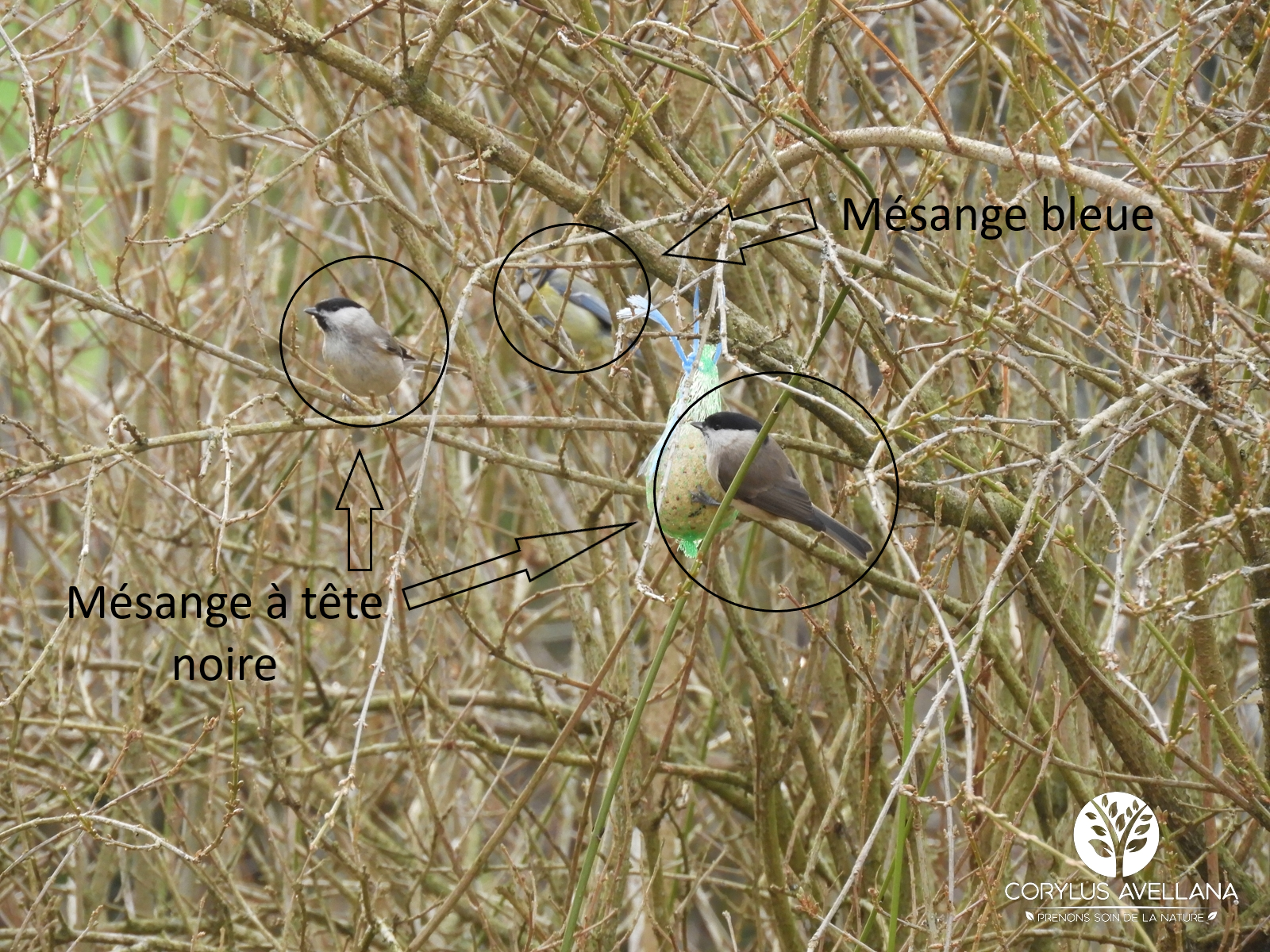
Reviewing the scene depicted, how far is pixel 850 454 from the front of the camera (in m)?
2.58

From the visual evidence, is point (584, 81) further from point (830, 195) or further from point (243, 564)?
point (243, 564)

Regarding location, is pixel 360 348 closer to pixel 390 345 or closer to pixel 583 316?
pixel 390 345

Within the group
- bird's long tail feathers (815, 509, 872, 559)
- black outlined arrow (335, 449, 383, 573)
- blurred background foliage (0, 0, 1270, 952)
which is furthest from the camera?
black outlined arrow (335, 449, 383, 573)

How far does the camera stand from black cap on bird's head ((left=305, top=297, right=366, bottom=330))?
3594 mm

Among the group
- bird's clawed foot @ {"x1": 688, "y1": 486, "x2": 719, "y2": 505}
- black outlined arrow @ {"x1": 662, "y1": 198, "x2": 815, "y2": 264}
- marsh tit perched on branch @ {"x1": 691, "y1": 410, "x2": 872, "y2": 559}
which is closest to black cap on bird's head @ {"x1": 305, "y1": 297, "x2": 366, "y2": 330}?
black outlined arrow @ {"x1": 662, "y1": 198, "x2": 815, "y2": 264}

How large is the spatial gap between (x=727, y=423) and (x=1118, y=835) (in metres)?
1.18

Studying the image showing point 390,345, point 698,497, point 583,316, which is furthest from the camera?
point 583,316

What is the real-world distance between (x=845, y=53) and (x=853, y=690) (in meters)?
1.60

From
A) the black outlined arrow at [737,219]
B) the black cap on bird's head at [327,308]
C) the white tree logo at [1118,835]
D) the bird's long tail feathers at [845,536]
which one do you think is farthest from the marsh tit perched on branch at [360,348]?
the white tree logo at [1118,835]

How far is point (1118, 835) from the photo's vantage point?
262cm

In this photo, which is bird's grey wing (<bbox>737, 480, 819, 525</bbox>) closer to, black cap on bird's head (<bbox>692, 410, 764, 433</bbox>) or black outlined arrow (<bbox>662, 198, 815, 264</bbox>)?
black cap on bird's head (<bbox>692, 410, 764, 433</bbox>)

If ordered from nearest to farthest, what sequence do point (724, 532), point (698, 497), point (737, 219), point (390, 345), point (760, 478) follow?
point (737, 219)
point (698, 497)
point (760, 478)
point (724, 532)
point (390, 345)

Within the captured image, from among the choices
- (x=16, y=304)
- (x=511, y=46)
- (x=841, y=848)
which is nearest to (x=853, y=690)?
(x=841, y=848)

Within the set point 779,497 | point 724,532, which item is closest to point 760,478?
point 779,497
